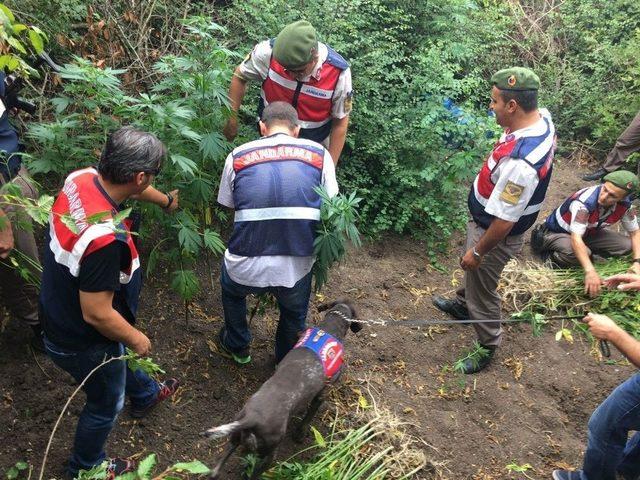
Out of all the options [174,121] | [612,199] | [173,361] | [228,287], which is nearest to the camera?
[174,121]

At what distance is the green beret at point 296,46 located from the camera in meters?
3.43

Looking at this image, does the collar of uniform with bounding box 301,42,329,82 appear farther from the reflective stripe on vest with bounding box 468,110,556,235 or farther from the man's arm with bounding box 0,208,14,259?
the man's arm with bounding box 0,208,14,259

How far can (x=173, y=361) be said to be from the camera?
3611 mm

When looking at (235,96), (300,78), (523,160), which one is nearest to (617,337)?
(523,160)

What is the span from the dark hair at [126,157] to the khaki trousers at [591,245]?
13.9 feet

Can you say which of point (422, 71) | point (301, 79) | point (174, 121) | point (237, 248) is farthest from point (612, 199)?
point (174, 121)

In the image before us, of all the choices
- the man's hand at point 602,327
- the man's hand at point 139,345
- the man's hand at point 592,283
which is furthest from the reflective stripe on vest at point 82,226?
the man's hand at point 592,283

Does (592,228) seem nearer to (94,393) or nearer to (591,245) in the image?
(591,245)

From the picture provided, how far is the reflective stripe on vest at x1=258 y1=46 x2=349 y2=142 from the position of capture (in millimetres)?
3678

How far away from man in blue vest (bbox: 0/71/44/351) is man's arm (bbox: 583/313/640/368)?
117 inches

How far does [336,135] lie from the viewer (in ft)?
13.1

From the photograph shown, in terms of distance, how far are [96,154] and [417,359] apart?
284cm

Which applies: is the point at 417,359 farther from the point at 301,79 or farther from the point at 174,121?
the point at 174,121

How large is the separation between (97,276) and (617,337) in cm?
247
